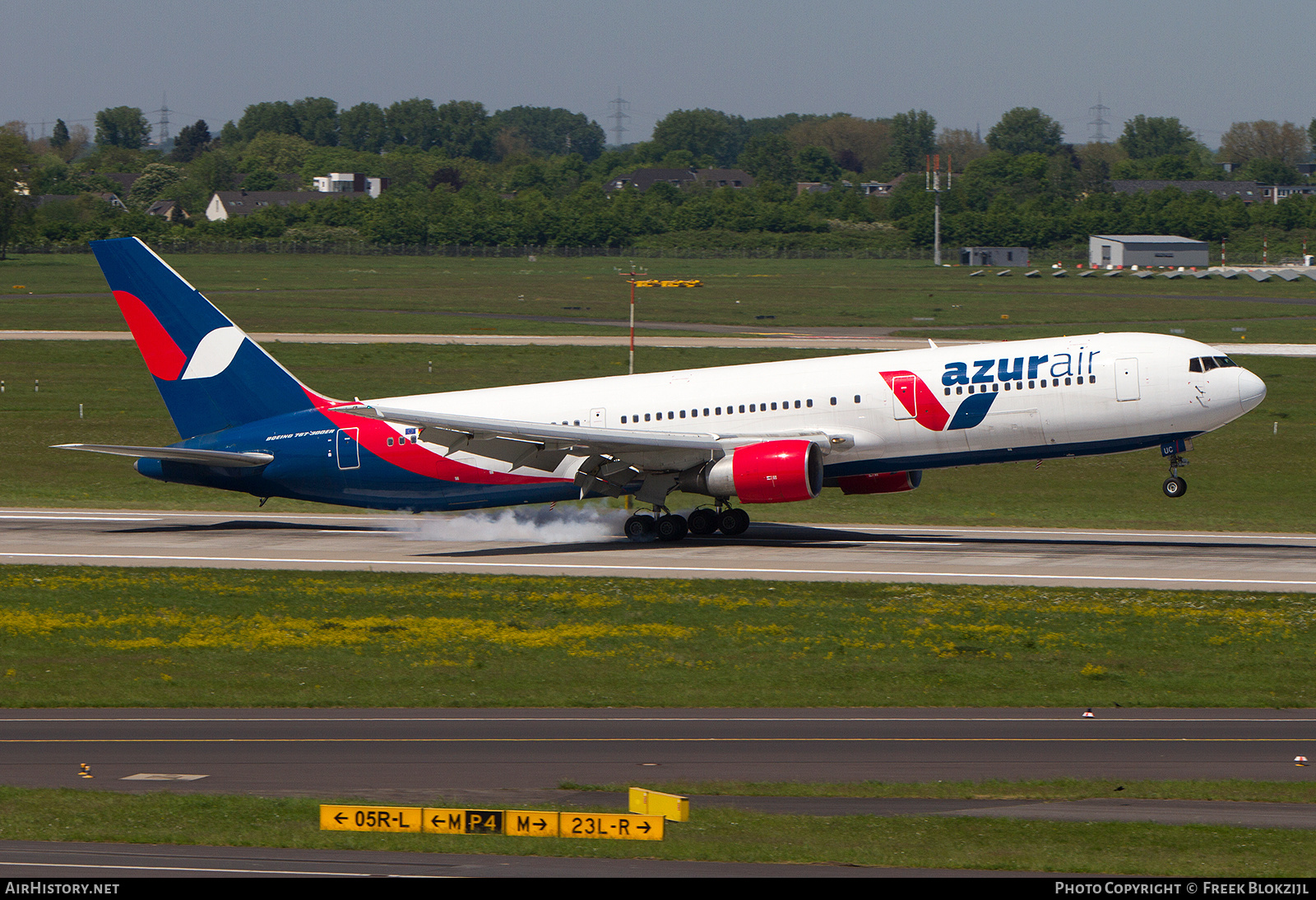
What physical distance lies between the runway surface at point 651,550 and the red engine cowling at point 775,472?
1.99 m

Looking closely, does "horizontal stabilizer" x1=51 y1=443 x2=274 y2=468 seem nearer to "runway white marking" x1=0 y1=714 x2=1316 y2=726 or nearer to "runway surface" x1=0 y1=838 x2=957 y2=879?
"runway white marking" x1=0 y1=714 x2=1316 y2=726

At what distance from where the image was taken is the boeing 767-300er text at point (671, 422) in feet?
140

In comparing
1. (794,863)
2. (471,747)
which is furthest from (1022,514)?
(794,863)

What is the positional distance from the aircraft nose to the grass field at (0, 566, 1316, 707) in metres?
8.55

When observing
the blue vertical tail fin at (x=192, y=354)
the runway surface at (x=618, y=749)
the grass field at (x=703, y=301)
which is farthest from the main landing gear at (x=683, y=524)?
the grass field at (x=703, y=301)

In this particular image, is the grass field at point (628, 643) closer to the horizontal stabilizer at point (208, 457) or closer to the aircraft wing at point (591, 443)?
the aircraft wing at point (591, 443)

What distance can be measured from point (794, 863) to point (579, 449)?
90.8 ft

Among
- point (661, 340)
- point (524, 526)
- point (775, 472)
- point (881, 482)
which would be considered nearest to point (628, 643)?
point (775, 472)

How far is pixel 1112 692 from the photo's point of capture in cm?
2662

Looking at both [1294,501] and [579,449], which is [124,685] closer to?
[579,449]

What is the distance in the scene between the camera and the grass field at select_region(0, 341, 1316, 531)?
→ 174 feet

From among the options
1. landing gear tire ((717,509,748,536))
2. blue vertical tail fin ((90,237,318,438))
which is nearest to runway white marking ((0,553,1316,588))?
landing gear tire ((717,509,748,536))

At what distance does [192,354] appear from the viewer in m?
46.8

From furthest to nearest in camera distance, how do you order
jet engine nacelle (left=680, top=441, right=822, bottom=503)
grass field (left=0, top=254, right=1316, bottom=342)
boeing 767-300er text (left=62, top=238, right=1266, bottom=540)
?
grass field (left=0, top=254, right=1316, bottom=342) < boeing 767-300er text (left=62, top=238, right=1266, bottom=540) < jet engine nacelle (left=680, top=441, right=822, bottom=503)
